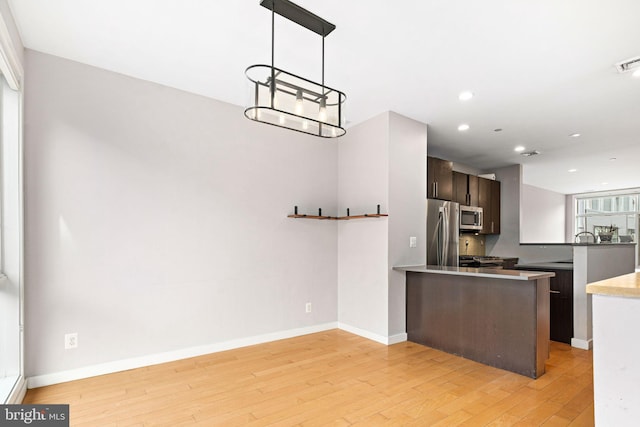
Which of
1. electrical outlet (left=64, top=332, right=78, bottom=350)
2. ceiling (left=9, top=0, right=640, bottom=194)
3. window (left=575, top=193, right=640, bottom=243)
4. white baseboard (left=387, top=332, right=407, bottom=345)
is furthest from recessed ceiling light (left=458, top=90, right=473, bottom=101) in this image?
window (left=575, top=193, right=640, bottom=243)

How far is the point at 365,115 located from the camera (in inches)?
164

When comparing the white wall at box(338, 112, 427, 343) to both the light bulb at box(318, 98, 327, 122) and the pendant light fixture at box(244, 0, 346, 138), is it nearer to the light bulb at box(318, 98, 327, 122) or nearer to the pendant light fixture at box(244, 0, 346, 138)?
the pendant light fixture at box(244, 0, 346, 138)

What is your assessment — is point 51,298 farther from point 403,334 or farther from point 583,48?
point 583,48

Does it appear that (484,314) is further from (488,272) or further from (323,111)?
(323,111)

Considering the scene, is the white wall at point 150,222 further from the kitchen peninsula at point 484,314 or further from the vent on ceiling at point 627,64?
the vent on ceiling at point 627,64

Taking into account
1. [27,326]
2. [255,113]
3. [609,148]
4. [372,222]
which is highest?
[609,148]

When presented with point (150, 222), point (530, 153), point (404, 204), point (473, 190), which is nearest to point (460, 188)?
point (473, 190)

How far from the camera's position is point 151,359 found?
3.21 m

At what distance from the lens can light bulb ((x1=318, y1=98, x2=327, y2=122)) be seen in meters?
2.28

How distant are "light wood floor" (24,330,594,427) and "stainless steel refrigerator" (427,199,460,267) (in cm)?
143

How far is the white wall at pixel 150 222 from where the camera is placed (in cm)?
280

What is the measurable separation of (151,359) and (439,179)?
4145 mm

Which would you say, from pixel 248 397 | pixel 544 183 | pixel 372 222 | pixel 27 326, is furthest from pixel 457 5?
pixel 544 183

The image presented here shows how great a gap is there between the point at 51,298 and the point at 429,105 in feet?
13.1
